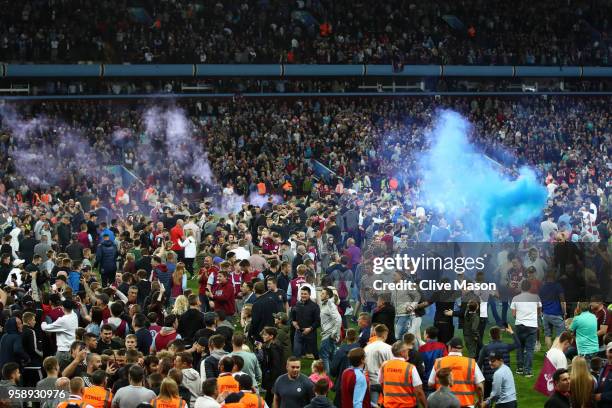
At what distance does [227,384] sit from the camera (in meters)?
10.2

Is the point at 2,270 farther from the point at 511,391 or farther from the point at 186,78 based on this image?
the point at 186,78

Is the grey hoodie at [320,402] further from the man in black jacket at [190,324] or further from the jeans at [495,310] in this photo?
the jeans at [495,310]

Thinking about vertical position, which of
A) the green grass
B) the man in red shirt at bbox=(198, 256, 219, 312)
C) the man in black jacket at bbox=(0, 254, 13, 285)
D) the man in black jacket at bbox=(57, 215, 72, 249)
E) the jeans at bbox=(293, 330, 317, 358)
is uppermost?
the man in black jacket at bbox=(57, 215, 72, 249)

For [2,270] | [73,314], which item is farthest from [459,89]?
[73,314]

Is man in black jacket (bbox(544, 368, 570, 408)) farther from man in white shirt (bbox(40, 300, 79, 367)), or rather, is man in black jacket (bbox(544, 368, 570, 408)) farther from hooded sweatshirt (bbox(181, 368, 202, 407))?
man in white shirt (bbox(40, 300, 79, 367))

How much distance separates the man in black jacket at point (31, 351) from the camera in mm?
12320

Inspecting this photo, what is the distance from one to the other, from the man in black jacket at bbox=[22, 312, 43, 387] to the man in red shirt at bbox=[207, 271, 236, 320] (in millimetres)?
3016

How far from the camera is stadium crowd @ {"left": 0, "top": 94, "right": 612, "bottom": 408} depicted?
1070 cm

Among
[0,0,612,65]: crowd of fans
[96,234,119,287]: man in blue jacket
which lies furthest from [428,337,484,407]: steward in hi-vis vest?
[0,0,612,65]: crowd of fans

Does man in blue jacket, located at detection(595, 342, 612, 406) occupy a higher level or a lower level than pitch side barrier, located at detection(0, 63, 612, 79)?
lower

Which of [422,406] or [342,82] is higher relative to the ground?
[342,82]

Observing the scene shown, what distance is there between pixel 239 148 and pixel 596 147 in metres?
13.8

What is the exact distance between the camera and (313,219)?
2208 cm

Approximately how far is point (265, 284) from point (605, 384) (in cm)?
648
